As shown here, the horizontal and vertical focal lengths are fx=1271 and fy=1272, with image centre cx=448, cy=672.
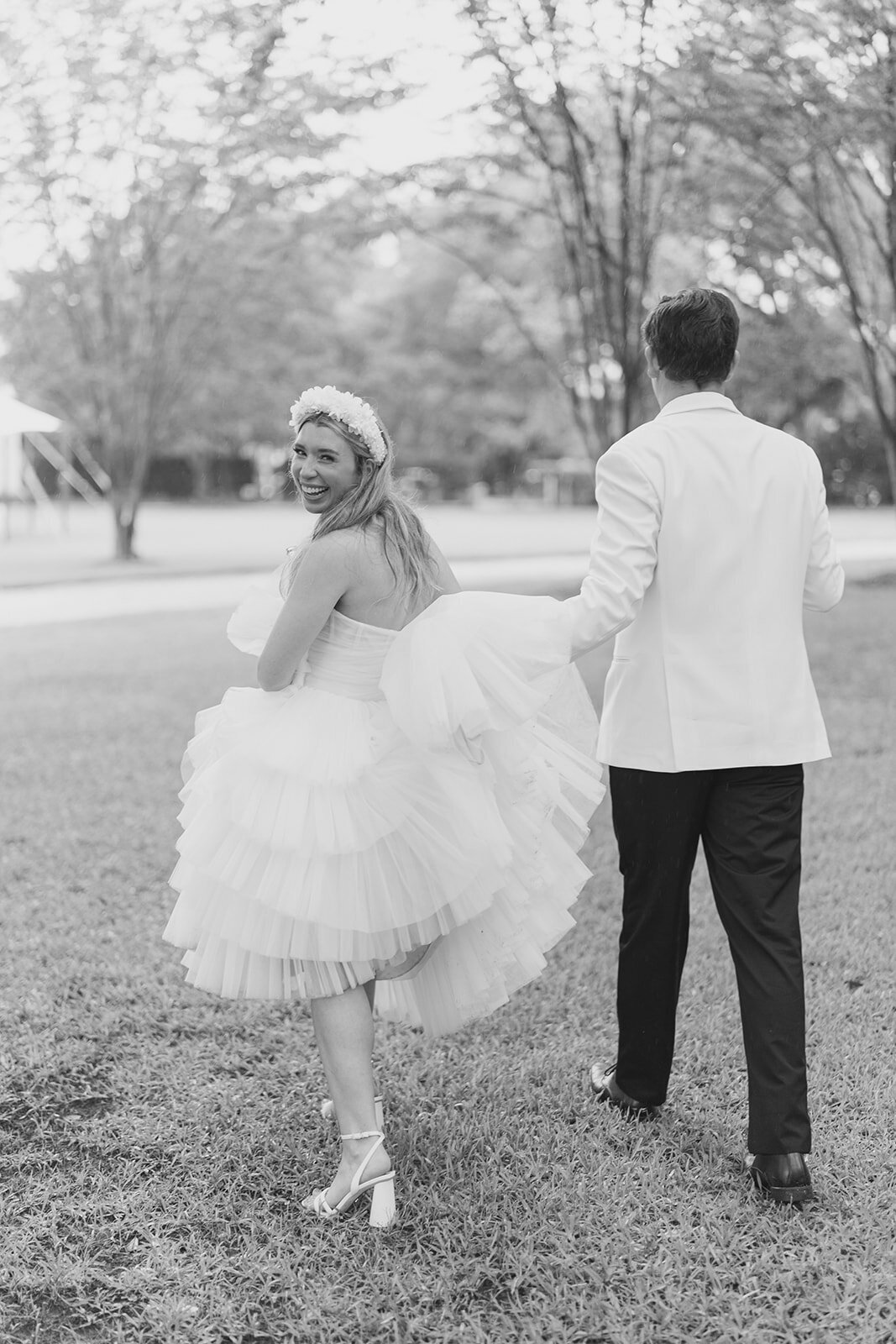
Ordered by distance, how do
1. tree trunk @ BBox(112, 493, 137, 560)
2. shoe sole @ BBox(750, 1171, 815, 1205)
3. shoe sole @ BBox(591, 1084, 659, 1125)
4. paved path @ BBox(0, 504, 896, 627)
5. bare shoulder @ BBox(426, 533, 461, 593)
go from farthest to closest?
tree trunk @ BBox(112, 493, 137, 560) < paved path @ BBox(0, 504, 896, 627) < shoe sole @ BBox(591, 1084, 659, 1125) < bare shoulder @ BBox(426, 533, 461, 593) < shoe sole @ BBox(750, 1171, 815, 1205)

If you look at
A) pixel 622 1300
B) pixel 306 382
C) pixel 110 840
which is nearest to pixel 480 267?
pixel 110 840

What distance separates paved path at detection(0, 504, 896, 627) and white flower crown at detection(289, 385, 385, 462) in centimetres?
1210

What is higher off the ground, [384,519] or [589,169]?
[589,169]

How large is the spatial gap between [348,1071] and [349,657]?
0.97m

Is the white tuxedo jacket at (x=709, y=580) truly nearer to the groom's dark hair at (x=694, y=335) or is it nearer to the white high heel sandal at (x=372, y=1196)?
the groom's dark hair at (x=694, y=335)

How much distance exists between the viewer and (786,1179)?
9.66 feet

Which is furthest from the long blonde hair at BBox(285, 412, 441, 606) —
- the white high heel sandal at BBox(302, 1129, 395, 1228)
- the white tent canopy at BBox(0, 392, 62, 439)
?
the white tent canopy at BBox(0, 392, 62, 439)

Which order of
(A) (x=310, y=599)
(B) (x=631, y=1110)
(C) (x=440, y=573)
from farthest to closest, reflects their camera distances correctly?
(B) (x=631, y=1110) < (C) (x=440, y=573) < (A) (x=310, y=599)

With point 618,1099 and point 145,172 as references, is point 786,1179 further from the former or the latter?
point 145,172

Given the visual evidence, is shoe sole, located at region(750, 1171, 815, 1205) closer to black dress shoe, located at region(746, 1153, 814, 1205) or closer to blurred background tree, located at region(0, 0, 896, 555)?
black dress shoe, located at region(746, 1153, 814, 1205)

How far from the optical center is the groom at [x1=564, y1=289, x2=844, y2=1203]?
296cm

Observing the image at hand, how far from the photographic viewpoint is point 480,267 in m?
17.0

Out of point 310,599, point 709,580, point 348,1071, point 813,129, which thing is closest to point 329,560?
point 310,599

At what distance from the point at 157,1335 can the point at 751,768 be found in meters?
1.77
